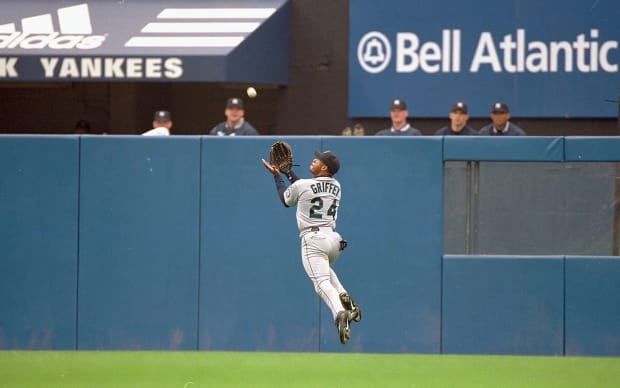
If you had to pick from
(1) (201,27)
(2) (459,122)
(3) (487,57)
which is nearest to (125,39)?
(1) (201,27)

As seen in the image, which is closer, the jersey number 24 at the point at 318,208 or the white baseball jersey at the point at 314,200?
the white baseball jersey at the point at 314,200

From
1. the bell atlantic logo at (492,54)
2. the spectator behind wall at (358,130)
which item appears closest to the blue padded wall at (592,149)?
the bell atlantic logo at (492,54)

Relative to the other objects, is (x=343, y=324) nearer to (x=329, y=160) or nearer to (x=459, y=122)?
(x=329, y=160)

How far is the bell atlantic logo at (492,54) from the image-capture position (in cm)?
1574

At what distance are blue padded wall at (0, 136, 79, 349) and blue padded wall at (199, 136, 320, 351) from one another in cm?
147

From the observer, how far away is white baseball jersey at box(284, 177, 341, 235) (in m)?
11.0

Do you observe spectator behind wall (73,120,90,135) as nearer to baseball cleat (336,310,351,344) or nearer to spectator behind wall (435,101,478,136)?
spectator behind wall (435,101,478,136)

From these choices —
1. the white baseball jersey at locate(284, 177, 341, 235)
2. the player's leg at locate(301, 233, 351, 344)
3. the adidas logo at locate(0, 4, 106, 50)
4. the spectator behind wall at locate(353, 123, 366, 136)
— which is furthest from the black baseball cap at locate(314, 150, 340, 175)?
the adidas logo at locate(0, 4, 106, 50)

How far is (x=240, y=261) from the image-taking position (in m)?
13.1

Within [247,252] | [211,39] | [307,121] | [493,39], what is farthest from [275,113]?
[247,252]

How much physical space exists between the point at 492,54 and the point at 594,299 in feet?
13.9

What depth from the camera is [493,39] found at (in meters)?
15.8

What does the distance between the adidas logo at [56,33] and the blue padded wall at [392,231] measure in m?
4.56

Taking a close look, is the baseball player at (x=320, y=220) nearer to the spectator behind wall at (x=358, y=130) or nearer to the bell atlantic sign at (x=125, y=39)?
the spectator behind wall at (x=358, y=130)
